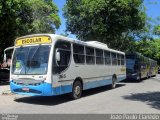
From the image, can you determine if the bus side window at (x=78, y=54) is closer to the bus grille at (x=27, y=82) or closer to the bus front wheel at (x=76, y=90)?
the bus front wheel at (x=76, y=90)

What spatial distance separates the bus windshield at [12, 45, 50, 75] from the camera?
41.5 feet

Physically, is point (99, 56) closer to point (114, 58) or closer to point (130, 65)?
point (114, 58)

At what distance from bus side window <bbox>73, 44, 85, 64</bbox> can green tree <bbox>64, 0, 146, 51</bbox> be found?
526 inches

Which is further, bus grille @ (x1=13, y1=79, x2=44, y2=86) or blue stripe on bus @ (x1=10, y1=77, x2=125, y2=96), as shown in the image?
bus grille @ (x1=13, y1=79, x2=44, y2=86)

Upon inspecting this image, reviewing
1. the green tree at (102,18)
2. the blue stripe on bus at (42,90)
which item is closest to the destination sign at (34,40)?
the blue stripe on bus at (42,90)

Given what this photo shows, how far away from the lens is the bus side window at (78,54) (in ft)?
47.8

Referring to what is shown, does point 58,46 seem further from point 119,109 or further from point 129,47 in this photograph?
point 129,47

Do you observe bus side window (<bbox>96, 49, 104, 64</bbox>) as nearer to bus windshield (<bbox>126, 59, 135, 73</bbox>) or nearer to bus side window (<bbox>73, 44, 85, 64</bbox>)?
bus side window (<bbox>73, 44, 85, 64</bbox>)

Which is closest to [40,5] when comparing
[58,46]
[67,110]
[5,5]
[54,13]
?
[54,13]

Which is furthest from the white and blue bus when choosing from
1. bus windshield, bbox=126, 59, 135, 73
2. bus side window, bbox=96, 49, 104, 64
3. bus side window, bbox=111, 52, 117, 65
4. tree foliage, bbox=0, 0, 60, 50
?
bus windshield, bbox=126, 59, 135, 73

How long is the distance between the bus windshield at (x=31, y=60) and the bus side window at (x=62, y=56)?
43cm

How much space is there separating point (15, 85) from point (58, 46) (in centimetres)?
246

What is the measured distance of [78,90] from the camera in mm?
14875

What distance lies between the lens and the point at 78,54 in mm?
14953
